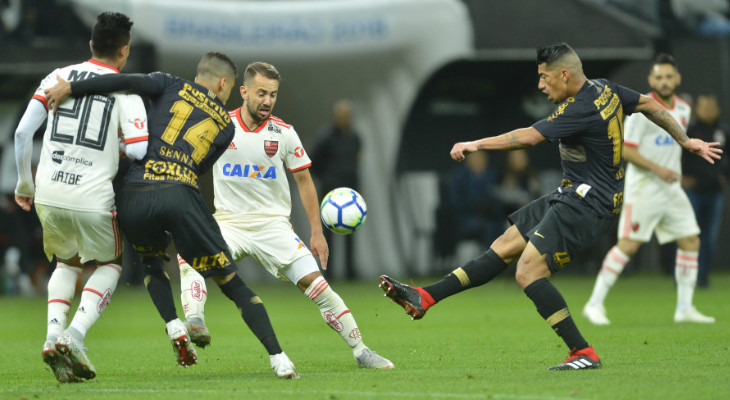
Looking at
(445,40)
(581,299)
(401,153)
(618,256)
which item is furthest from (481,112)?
(618,256)

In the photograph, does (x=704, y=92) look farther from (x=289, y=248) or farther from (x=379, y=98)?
(x=289, y=248)

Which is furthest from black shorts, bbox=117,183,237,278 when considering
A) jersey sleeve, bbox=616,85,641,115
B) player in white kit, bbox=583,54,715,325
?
player in white kit, bbox=583,54,715,325

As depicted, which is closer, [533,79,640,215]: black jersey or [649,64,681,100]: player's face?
[533,79,640,215]: black jersey

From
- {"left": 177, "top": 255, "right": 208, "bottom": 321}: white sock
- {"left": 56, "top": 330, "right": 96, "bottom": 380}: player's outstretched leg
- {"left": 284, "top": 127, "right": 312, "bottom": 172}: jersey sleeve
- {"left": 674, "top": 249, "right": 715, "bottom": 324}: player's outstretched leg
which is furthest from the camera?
{"left": 674, "top": 249, "right": 715, "bottom": 324}: player's outstretched leg

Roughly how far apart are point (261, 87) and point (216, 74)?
49cm

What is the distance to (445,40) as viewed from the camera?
17016 millimetres

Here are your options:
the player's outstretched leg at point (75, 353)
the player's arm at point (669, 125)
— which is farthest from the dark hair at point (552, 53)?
the player's outstretched leg at point (75, 353)

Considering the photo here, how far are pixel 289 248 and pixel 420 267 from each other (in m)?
11.3

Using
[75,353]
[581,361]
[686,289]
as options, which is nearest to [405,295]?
[581,361]

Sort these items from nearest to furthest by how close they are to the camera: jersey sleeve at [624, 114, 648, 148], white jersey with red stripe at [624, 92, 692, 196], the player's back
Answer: the player's back < jersey sleeve at [624, 114, 648, 148] < white jersey with red stripe at [624, 92, 692, 196]

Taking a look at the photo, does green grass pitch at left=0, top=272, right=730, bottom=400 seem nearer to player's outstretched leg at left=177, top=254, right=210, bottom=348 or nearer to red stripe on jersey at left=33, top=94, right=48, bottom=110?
player's outstretched leg at left=177, top=254, right=210, bottom=348

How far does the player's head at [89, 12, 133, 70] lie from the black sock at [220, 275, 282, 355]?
159cm

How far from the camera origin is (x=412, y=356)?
8.00m

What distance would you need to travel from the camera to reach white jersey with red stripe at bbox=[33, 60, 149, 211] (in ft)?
21.6
